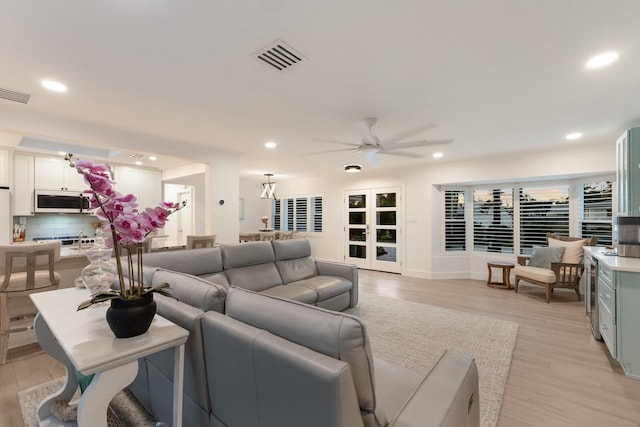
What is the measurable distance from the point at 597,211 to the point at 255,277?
5.74 m

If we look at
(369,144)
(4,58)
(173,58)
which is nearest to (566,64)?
(369,144)

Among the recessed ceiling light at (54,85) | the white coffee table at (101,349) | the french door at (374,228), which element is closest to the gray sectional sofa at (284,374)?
the white coffee table at (101,349)

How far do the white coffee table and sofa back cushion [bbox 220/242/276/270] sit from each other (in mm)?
1744

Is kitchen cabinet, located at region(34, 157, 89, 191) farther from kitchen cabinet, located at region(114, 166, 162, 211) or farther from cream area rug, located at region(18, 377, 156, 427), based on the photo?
cream area rug, located at region(18, 377, 156, 427)

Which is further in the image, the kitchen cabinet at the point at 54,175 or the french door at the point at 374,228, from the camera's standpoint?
the french door at the point at 374,228

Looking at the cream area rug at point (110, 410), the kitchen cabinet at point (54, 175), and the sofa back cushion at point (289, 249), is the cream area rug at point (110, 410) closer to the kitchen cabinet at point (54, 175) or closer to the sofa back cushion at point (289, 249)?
the sofa back cushion at point (289, 249)

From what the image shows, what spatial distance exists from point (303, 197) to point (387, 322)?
5386mm

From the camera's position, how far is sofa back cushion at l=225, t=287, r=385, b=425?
97 cm

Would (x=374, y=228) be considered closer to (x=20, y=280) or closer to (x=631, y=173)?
(x=631, y=173)

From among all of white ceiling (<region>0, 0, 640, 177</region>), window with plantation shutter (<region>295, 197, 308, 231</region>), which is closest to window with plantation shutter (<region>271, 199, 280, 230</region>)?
window with plantation shutter (<region>295, 197, 308, 231</region>)

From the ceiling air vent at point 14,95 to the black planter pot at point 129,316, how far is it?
2891mm

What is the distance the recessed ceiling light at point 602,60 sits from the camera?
1993 millimetres

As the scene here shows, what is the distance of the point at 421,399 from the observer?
1.06 meters

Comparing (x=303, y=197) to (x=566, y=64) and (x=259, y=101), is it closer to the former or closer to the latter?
(x=259, y=101)
